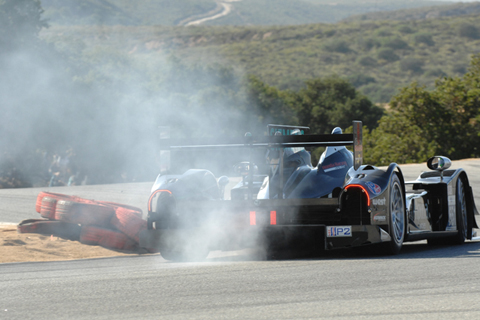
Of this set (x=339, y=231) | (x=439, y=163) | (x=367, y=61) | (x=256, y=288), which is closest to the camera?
(x=256, y=288)

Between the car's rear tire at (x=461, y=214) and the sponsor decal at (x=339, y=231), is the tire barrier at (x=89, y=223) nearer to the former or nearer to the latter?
the sponsor decal at (x=339, y=231)

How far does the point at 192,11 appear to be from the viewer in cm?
16512

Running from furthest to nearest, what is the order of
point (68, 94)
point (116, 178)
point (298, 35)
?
1. point (298, 35)
2. point (68, 94)
3. point (116, 178)

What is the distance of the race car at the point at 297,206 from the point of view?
655cm

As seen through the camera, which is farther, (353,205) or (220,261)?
(220,261)

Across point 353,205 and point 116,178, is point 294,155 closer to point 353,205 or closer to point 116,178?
point 353,205

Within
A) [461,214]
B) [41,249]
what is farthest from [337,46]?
[461,214]

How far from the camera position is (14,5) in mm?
33406

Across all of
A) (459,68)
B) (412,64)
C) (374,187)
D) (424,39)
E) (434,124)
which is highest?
(424,39)

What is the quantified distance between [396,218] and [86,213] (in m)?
5.21

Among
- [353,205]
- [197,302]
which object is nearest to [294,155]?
[353,205]

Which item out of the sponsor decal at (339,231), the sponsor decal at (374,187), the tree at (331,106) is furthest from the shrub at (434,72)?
the sponsor decal at (339,231)

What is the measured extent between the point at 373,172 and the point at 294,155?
0.99 metres

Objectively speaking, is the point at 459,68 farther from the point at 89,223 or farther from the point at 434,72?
the point at 89,223
